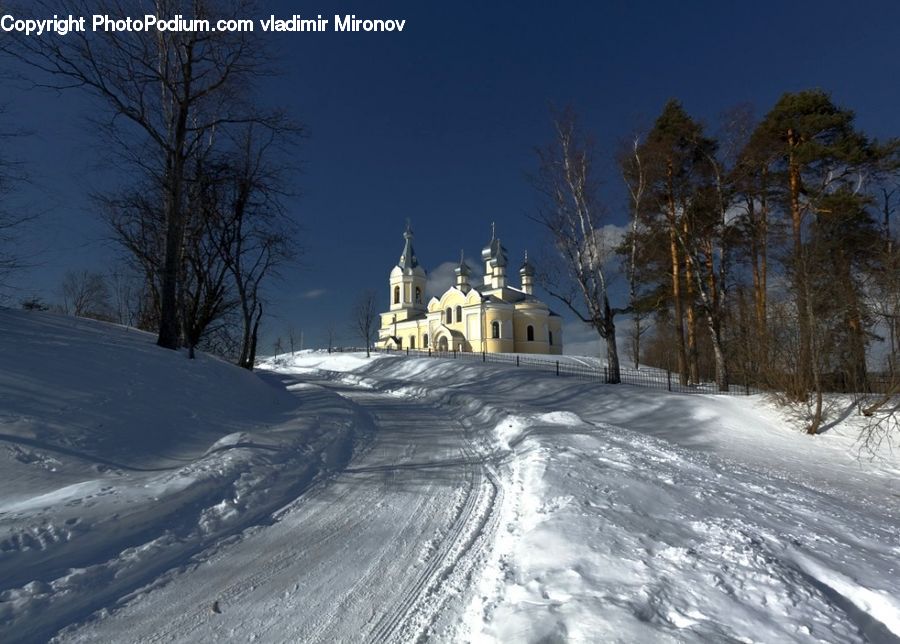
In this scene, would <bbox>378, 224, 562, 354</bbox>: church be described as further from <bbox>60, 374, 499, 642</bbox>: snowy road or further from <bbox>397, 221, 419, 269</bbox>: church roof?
<bbox>60, 374, 499, 642</bbox>: snowy road

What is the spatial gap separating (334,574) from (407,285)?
57765 millimetres

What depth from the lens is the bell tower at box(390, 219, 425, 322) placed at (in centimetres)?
5997

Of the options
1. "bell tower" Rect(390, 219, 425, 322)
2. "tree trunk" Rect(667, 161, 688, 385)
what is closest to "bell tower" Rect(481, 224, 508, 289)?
"bell tower" Rect(390, 219, 425, 322)

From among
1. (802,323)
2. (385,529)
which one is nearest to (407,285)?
(802,323)

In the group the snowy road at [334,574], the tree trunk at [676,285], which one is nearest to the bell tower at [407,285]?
the tree trunk at [676,285]

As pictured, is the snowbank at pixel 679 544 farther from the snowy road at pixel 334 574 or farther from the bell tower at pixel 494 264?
the bell tower at pixel 494 264

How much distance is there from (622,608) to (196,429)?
6.92 meters

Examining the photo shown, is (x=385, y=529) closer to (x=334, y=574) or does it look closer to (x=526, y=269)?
(x=334, y=574)

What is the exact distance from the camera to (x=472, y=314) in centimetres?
4872

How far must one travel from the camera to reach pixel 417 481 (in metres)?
5.88

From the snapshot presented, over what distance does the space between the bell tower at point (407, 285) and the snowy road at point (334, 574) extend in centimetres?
5443

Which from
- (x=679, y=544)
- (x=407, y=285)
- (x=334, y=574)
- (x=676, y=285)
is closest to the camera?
(x=334, y=574)

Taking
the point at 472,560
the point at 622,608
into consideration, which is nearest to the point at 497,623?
the point at 622,608

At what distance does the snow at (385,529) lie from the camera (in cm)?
277
